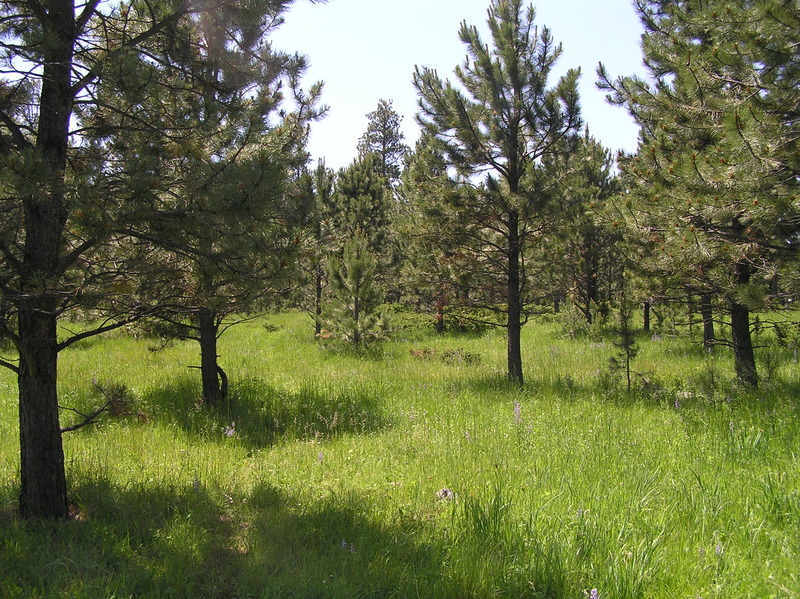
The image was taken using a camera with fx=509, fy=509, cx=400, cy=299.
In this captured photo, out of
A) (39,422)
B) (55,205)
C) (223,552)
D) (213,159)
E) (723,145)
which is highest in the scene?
(723,145)

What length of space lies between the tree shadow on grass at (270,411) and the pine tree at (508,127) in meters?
3.10

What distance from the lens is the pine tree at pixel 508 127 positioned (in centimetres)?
832

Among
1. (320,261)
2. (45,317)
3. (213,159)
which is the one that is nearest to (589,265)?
(320,261)

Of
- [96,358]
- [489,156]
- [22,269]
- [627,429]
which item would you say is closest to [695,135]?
[489,156]

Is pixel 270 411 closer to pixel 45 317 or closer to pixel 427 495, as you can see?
pixel 427 495

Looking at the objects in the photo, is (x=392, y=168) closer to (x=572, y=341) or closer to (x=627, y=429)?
(x=572, y=341)

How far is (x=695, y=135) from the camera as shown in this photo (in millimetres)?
7520

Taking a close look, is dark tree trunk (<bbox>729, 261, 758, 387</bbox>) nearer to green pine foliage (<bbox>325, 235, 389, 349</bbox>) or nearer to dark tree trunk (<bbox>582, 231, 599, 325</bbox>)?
green pine foliage (<bbox>325, 235, 389, 349</bbox>)

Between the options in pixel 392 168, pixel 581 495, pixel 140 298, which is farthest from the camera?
pixel 392 168

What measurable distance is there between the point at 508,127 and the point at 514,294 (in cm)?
284

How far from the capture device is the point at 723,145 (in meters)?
6.31

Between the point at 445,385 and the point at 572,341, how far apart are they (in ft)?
25.1

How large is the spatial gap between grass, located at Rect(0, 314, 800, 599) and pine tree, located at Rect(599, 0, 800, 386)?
1.82m

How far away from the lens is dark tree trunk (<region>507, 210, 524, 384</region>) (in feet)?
28.7
